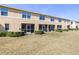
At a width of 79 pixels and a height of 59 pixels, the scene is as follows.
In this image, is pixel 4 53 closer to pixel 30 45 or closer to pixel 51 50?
pixel 30 45

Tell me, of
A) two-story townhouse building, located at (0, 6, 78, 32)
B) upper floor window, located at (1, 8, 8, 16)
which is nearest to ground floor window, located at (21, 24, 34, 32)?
two-story townhouse building, located at (0, 6, 78, 32)

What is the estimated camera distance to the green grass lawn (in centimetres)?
565

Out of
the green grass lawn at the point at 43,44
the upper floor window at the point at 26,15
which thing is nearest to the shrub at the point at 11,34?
the green grass lawn at the point at 43,44

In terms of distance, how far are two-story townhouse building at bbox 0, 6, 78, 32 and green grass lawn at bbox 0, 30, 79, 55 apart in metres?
0.30

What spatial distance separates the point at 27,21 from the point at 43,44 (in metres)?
1.05

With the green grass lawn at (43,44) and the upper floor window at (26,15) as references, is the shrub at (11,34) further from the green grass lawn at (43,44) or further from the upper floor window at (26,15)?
the upper floor window at (26,15)

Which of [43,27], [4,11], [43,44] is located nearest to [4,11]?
[4,11]

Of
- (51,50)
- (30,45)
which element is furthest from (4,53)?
(51,50)

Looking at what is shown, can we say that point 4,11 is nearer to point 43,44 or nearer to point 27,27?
point 27,27

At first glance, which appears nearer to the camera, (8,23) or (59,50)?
(59,50)

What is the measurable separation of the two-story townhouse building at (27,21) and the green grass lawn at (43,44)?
0.30 meters
